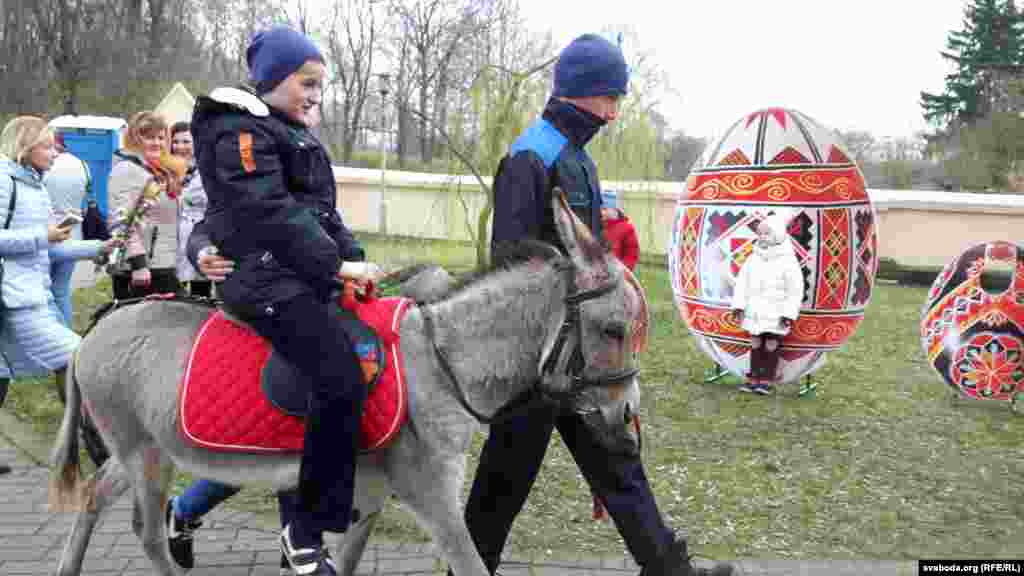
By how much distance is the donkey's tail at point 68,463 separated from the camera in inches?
155

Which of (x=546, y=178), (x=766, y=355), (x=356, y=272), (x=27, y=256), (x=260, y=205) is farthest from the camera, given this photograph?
(x=766, y=355)

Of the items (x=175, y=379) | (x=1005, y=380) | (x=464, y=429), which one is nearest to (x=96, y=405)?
(x=175, y=379)

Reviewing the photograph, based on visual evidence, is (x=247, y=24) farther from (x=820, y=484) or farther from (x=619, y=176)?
(x=820, y=484)

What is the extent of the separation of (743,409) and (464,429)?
5368 millimetres

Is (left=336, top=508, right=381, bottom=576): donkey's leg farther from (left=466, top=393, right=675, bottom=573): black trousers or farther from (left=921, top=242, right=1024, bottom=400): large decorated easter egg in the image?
(left=921, top=242, right=1024, bottom=400): large decorated easter egg

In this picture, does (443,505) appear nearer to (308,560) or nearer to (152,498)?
(308,560)

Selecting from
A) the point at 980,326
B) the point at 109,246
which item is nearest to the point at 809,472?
the point at 980,326

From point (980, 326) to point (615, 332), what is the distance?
6704 mm

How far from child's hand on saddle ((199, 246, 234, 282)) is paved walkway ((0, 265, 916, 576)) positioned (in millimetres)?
1897

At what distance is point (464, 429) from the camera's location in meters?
3.36

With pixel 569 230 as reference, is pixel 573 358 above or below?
below

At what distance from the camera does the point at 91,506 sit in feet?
13.1

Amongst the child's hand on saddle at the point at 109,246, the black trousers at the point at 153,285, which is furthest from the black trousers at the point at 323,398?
the black trousers at the point at 153,285

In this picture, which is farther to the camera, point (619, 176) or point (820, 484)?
point (619, 176)
